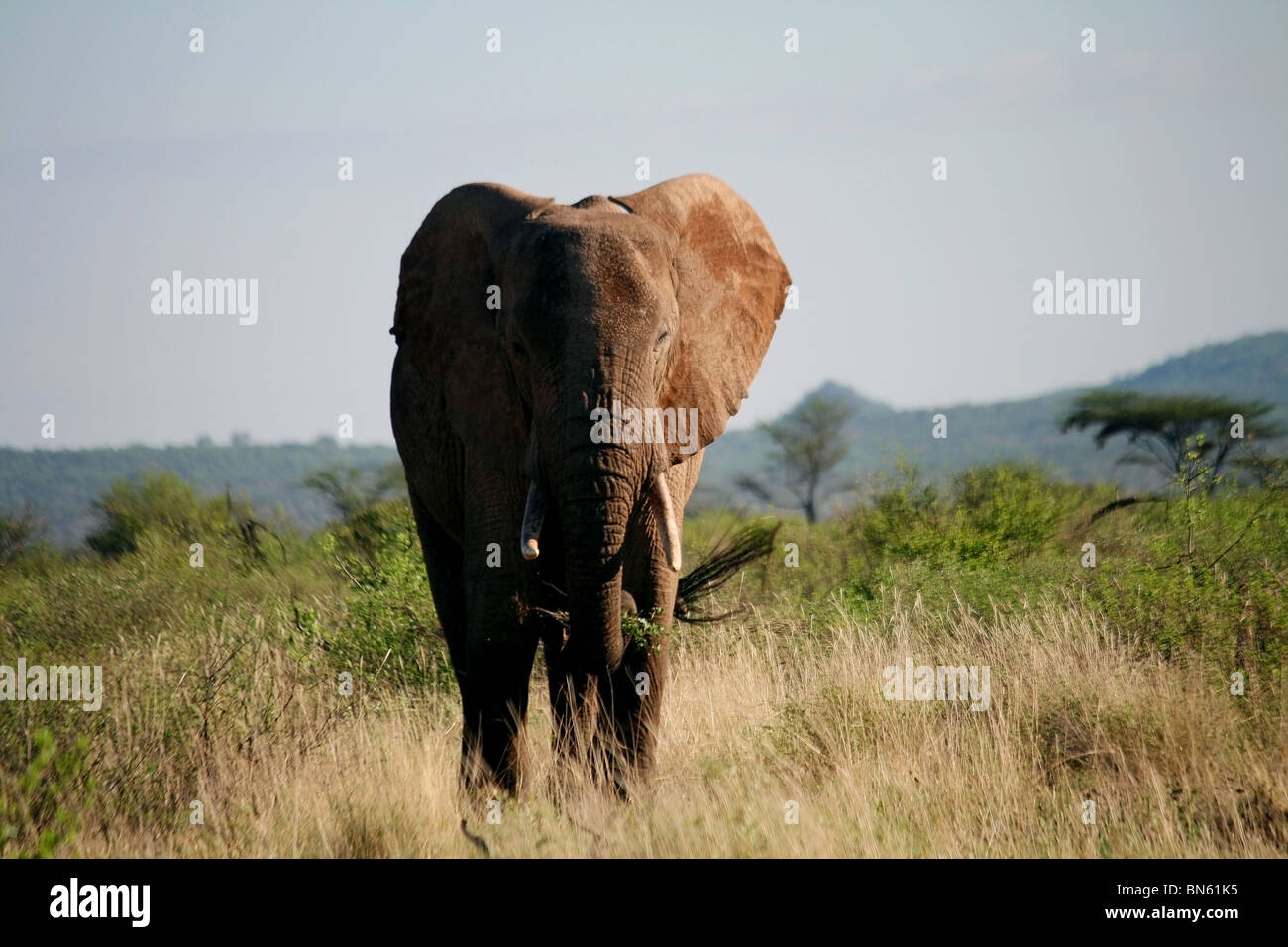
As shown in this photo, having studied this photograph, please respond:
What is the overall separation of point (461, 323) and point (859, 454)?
13118 cm

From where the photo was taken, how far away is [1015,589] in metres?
12.9

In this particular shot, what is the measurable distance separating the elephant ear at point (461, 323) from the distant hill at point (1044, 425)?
64687 mm

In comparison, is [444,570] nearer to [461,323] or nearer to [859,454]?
[461,323]

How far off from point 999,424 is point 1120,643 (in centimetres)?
12844

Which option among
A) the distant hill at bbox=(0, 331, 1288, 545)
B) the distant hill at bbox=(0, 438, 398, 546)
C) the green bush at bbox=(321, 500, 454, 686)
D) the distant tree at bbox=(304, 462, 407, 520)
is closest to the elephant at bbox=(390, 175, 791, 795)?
the green bush at bbox=(321, 500, 454, 686)

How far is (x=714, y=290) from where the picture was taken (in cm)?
848

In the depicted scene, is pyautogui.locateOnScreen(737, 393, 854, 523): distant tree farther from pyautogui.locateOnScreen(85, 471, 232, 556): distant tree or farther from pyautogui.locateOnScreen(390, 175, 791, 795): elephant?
pyautogui.locateOnScreen(390, 175, 791, 795): elephant

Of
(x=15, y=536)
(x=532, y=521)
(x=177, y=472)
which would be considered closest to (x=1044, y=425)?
(x=177, y=472)
